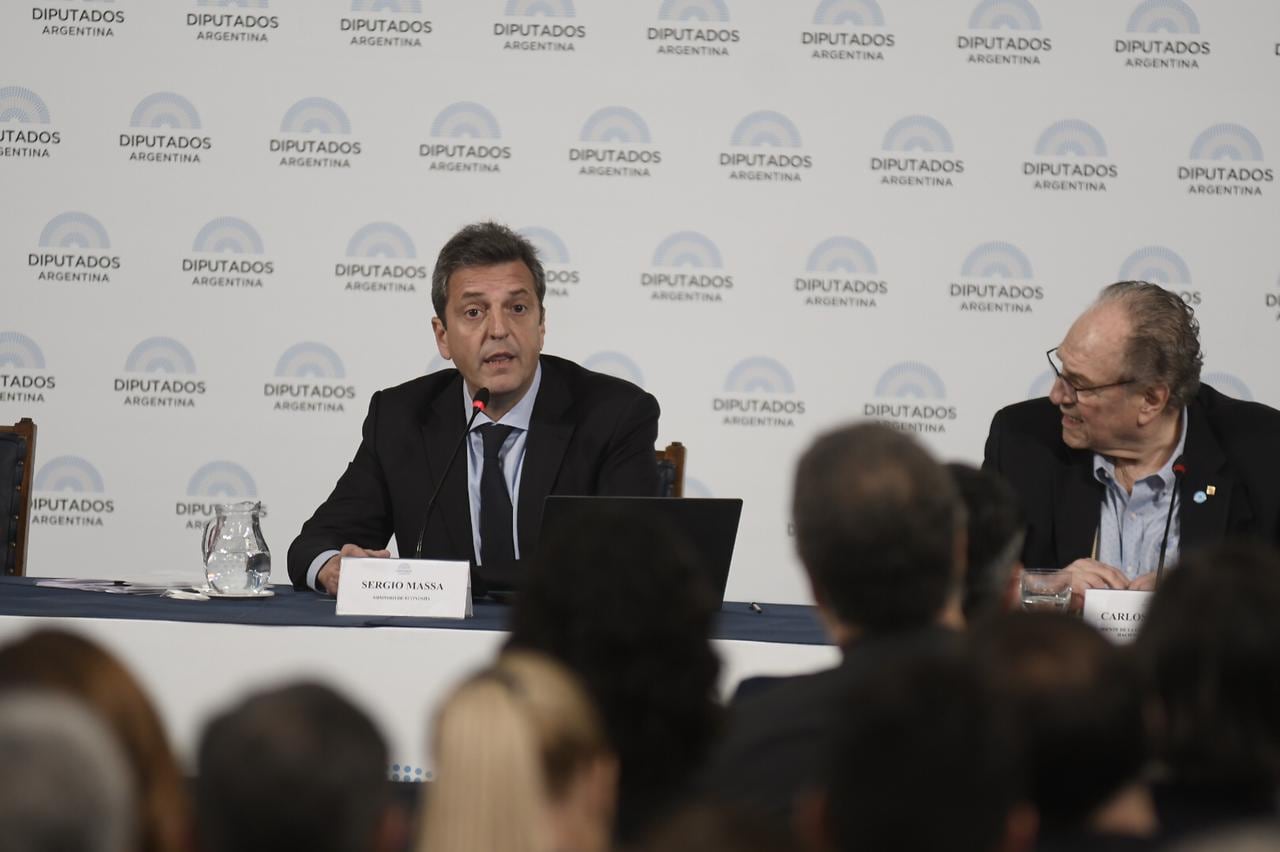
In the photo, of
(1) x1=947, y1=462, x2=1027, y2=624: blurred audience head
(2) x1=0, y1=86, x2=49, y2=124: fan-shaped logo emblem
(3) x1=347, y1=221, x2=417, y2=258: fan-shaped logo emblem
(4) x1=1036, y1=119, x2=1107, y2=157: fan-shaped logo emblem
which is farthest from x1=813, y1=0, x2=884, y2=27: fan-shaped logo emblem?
(1) x1=947, y1=462, x2=1027, y2=624: blurred audience head

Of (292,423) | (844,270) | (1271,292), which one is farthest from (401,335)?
(1271,292)

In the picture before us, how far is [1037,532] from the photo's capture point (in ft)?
11.1

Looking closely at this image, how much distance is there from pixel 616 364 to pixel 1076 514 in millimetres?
2035

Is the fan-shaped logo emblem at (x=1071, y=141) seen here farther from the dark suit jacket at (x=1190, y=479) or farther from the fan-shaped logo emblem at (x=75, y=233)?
the fan-shaped logo emblem at (x=75, y=233)

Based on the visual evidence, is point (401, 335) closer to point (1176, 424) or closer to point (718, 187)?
point (718, 187)

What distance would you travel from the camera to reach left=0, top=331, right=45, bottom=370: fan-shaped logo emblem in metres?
5.11

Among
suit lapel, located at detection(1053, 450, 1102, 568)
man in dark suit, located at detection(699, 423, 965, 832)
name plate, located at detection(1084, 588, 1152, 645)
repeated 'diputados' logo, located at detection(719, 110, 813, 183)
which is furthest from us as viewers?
repeated 'diputados' logo, located at detection(719, 110, 813, 183)

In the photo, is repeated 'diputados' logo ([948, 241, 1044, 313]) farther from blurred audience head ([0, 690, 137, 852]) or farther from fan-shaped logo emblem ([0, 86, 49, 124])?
blurred audience head ([0, 690, 137, 852])

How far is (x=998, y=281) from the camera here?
4.95 metres

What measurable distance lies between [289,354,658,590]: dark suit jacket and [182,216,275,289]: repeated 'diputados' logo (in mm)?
1550

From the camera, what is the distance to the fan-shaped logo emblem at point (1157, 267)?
16.1ft

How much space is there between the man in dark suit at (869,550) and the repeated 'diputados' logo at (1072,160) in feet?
11.9

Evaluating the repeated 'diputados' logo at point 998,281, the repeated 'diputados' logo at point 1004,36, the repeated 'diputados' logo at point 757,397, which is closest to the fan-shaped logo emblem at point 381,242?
the repeated 'diputados' logo at point 757,397

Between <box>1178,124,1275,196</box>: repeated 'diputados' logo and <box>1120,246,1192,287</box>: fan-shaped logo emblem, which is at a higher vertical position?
<box>1178,124,1275,196</box>: repeated 'diputados' logo
